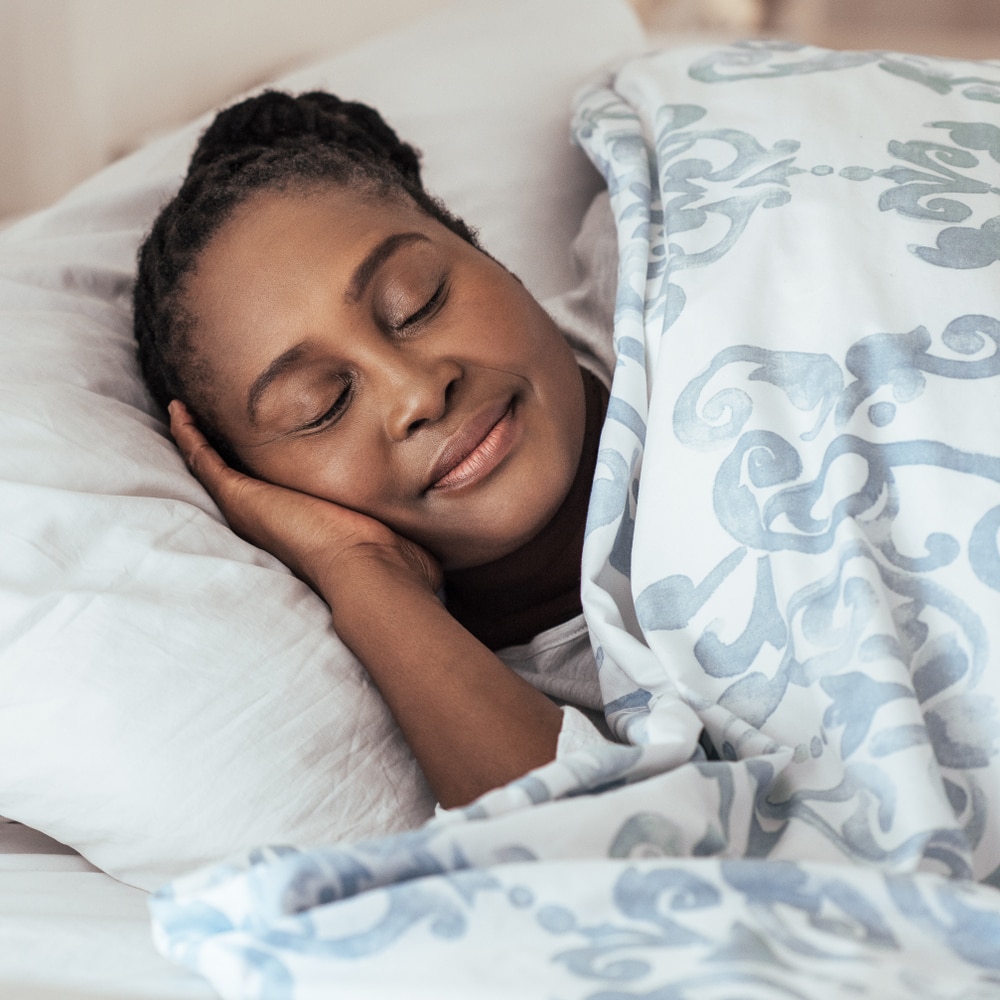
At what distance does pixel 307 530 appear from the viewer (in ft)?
2.92

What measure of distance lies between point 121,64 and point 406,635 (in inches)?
42.8

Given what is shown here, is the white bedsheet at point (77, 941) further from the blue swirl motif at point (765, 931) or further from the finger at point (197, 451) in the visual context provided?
the finger at point (197, 451)

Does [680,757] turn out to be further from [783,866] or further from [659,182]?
[659,182]

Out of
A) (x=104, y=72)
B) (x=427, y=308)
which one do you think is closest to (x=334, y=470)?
(x=427, y=308)

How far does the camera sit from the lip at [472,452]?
0.87m

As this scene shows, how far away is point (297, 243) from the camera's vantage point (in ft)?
2.96

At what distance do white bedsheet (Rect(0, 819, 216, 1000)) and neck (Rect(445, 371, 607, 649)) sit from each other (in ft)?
1.26

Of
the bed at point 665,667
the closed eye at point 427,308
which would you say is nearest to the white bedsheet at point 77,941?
the bed at point 665,667

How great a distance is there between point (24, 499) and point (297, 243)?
29 centimetres

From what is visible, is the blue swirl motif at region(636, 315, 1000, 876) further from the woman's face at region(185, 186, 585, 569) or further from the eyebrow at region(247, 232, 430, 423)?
the eyebrow at region(247, 232, 430, 423)

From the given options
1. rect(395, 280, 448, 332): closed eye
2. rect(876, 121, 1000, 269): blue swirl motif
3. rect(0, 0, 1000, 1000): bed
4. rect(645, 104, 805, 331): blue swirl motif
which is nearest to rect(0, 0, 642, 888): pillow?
rect(0, 0, 1000, 1000): bed

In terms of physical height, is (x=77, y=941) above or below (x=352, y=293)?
below

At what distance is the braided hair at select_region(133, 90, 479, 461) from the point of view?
0.96 metres

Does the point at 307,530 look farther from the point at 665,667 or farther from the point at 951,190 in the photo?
the point at 951,190
